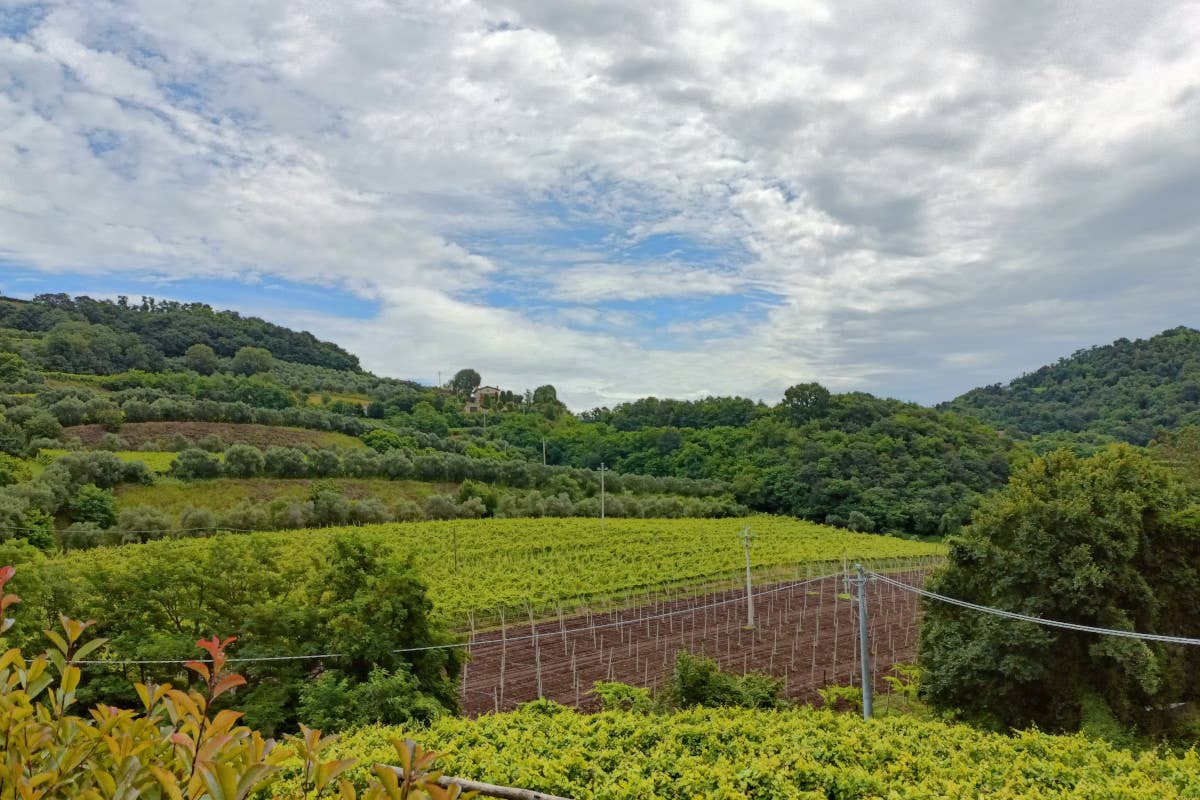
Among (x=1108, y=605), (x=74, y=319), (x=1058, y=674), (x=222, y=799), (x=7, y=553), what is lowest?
(x=1058, y=674)

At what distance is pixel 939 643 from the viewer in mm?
13445

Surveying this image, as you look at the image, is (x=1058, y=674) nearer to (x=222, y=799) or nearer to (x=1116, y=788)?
(x=1116, y=788)

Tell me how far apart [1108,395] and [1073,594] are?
89315mm

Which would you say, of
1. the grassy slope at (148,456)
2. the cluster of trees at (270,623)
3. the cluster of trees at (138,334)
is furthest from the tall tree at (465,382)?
the cluster of trees at (270,623)

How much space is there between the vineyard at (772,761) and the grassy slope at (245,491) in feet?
118

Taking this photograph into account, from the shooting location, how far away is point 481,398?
355 ft

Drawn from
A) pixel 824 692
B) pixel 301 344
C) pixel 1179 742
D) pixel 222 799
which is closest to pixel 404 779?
pixel 222 799

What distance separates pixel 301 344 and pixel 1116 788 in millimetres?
110369

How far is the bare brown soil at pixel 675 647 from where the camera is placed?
1845 cm

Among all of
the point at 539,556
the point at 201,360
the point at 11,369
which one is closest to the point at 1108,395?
the point at 539,556

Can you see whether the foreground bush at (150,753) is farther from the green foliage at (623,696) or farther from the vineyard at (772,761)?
the green foliage at (623,696)

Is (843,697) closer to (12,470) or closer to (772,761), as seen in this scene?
(772,761)

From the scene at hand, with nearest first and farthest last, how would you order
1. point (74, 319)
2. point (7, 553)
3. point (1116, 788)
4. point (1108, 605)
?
1. point (1116, 788)
2. point (1108, 605)
3. point (7, 553)
4. point (74, 319)

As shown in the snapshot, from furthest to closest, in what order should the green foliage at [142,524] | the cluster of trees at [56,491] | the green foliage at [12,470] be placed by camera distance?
the green foliage at [12,470] < the green foliage at [142,524] < the cluster of trees at [56,491]
